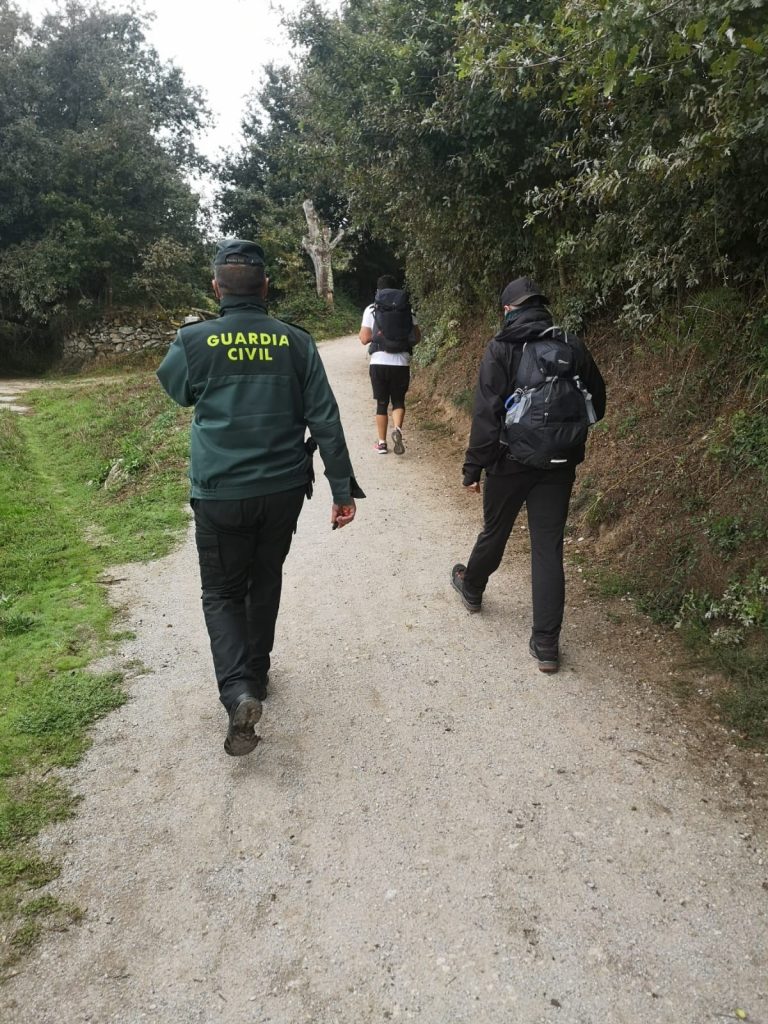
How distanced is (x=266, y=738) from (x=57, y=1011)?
53.8 inches

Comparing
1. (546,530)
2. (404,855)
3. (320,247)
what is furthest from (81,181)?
(404,855)

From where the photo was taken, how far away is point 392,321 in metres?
7.11

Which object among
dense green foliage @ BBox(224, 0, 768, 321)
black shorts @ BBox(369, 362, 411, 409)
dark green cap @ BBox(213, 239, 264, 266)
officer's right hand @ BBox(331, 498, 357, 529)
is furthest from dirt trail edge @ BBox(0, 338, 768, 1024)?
black shorts @ BBox(369, 362, 411, 409)

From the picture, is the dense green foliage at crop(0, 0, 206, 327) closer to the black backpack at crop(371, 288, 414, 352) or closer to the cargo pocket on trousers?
the black backpack at crop(371, 288, 414, 352)

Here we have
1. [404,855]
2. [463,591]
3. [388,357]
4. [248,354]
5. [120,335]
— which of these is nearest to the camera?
[404,855]

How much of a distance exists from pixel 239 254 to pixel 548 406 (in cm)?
172

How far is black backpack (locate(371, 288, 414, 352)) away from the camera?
7.02 m

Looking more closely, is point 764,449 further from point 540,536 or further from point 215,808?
point 215,808

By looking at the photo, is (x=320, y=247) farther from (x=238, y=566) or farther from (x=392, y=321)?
(x=238, y=566)

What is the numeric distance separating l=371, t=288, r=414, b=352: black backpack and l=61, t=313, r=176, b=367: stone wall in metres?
16.0

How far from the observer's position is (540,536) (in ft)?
12.0

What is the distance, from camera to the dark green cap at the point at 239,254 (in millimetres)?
2912

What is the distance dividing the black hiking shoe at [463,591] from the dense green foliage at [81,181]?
62.3 ft

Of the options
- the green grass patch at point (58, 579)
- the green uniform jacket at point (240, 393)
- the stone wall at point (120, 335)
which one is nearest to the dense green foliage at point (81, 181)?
the stone wall at point (120, 335)
